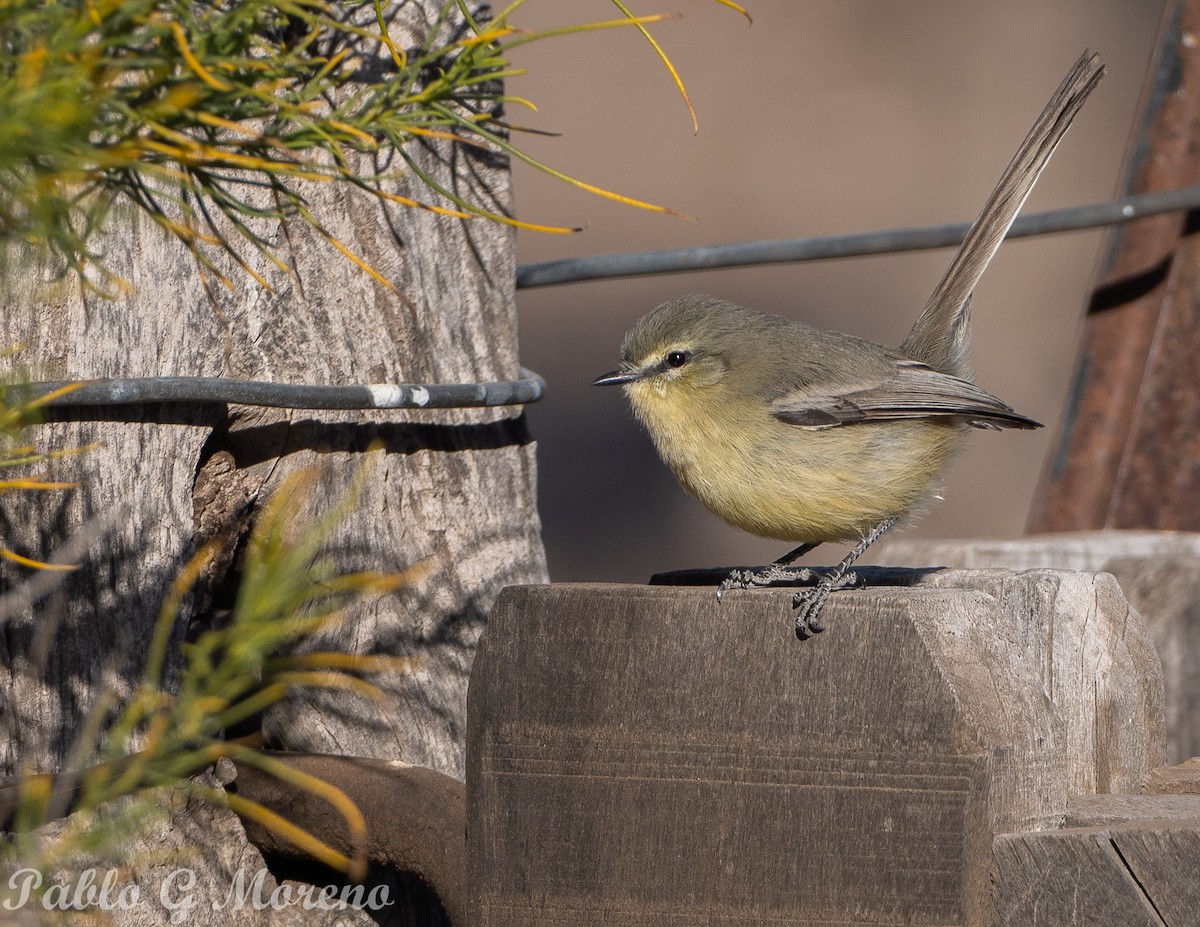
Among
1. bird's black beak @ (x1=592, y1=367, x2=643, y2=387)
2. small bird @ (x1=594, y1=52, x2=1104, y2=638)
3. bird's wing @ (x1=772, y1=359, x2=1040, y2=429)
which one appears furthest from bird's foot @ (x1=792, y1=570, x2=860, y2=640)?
bird's black beak @ (x1=592, y1=367, x2=643, y2=387)

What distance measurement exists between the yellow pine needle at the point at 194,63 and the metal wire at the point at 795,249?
158 cm

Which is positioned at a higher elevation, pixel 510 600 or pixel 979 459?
pixel 510 600

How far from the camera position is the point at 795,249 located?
3037mm

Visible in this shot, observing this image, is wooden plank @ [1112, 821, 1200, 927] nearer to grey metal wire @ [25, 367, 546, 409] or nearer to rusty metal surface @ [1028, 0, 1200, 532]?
grey metal wire @ [25, 367, 546, 409]

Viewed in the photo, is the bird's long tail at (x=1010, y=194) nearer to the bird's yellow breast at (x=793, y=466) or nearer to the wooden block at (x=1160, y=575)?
the bird's yellow breast at (x=793, y=466)

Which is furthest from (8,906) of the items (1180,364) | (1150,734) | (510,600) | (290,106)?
(1180,364)

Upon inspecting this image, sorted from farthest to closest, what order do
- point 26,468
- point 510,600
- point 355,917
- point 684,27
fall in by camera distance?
1. point 684,27
2. point 355,917
3. point 26,468
4. point 510,600

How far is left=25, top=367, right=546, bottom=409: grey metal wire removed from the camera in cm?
210

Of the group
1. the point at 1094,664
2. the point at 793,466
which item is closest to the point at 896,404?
the point at 793,466

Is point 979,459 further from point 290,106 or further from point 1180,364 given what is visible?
point 290,106

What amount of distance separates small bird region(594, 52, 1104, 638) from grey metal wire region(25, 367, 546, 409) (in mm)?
756

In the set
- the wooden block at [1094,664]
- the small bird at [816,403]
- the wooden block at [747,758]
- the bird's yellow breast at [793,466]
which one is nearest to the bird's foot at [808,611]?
the wooden block at [747,758]

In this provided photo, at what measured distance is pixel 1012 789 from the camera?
1.63m

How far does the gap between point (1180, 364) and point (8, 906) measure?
2.76 m
